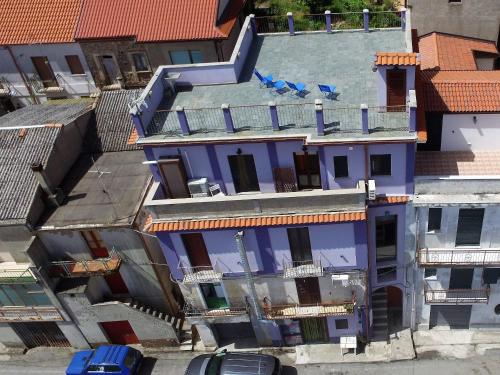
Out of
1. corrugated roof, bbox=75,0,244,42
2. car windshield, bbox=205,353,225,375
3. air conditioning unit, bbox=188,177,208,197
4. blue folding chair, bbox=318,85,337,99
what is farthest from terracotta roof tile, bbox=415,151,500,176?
corrugated roof, bbox=75,0,244,42

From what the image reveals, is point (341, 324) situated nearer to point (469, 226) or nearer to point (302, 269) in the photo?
point (302, 269)

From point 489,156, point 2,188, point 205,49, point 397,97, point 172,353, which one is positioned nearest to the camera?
point 397,97

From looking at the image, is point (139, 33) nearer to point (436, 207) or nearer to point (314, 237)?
point (314, 237)

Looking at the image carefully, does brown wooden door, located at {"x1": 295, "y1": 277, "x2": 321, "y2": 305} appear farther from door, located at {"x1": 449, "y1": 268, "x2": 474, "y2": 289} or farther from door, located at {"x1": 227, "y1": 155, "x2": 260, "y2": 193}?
door, located at {"x1": 449, "y1": 268, "x2": 474, "y2": 289}

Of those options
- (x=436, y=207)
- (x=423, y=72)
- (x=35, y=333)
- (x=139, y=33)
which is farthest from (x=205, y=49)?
(x=35, y=333)

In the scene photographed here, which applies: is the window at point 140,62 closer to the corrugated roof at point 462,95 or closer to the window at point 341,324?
the corrugated roof at point 462,95

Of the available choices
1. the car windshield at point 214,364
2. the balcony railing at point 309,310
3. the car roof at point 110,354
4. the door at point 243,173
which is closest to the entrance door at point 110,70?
the door at point 243,173
